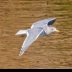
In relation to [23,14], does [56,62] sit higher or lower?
lower

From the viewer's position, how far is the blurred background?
2396mm

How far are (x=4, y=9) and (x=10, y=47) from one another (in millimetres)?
561

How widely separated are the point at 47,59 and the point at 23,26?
1.82ft

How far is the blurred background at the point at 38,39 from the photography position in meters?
2.40

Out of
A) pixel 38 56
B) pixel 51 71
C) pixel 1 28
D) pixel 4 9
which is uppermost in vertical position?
pixel 4 9

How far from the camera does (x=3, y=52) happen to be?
243cm

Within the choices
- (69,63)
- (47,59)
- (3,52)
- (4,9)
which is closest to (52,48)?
(47,59)

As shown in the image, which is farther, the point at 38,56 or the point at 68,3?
the point at 68,3

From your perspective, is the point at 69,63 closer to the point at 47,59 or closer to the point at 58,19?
the point at 47,59

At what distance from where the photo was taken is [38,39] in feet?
7.93

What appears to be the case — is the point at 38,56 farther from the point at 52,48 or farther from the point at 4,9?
the point at 4,9

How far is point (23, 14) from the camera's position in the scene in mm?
2541

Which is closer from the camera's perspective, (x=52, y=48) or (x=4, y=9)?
(x=52, y=48)

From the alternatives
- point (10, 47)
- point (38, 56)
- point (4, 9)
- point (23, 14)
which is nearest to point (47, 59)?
point (38, 56)
